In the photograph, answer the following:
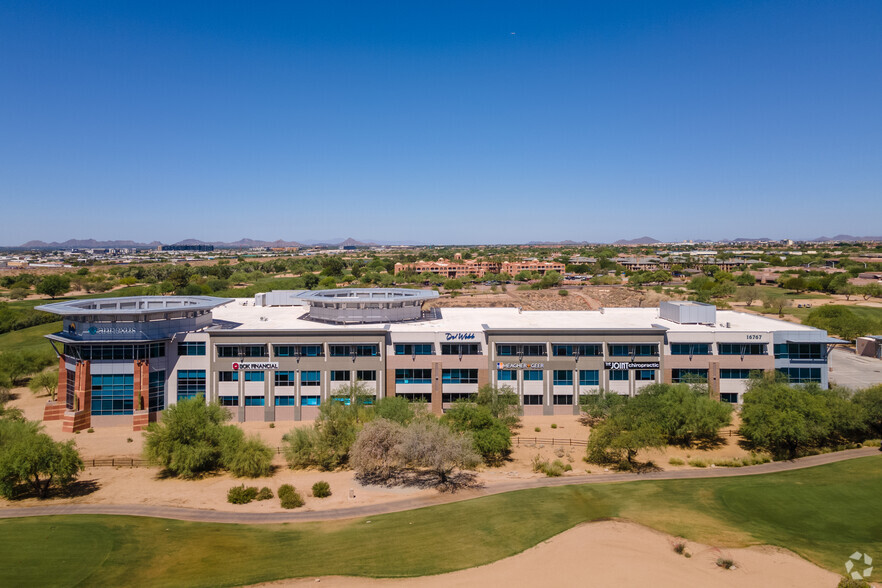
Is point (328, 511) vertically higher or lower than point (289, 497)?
lower

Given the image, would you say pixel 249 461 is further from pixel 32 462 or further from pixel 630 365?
pixel 630 365

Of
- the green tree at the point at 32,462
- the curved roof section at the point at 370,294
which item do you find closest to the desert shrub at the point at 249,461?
the green tree at the point at 32,462

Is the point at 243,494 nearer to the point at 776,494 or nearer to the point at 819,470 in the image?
the point at 776,494

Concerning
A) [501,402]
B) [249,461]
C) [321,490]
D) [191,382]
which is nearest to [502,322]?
[501,402]

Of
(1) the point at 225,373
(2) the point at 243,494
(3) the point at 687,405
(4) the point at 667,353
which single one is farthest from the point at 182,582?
(4) the point at 667,353

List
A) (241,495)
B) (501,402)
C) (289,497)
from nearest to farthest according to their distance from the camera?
(289,497), (241,495), (501,402)

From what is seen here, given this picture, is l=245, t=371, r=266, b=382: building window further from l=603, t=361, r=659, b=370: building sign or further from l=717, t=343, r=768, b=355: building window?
l=717, t=343, r=768, b=355: building window

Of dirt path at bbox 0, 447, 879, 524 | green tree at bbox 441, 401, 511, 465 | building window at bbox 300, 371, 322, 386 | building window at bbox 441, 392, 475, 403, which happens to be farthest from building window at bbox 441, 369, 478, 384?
dirt path at bbox 0, 447, 879, 524
